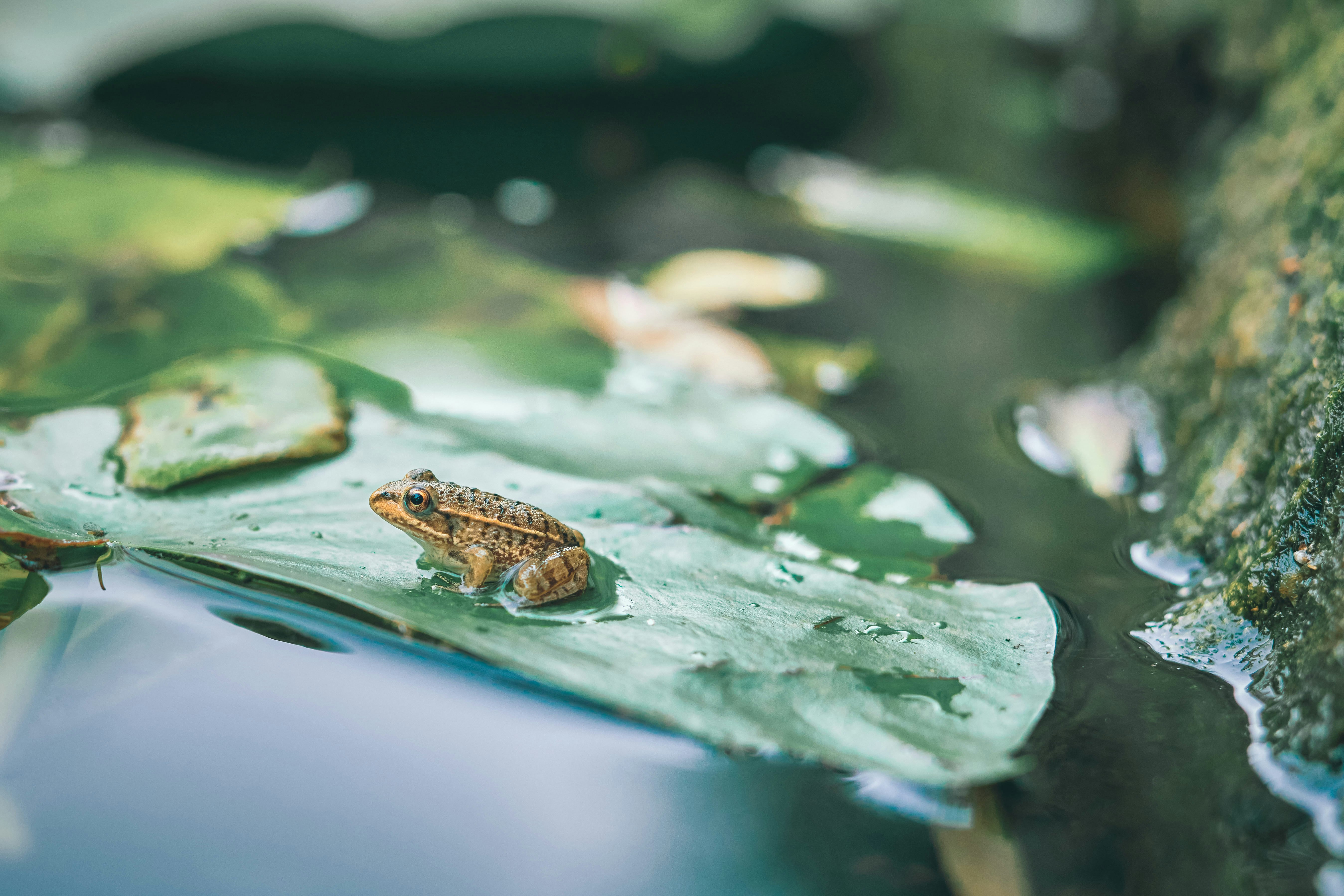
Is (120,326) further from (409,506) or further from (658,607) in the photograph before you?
(658,607)

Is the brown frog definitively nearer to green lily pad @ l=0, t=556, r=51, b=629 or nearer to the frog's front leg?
the frog's front leg

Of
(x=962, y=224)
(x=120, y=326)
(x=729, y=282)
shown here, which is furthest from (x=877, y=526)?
(x=962, y=224)

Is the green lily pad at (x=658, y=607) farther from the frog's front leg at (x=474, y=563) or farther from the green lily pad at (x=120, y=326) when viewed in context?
the green lily pad at (x=120, y=326)

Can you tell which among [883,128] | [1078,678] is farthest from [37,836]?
[883,128]

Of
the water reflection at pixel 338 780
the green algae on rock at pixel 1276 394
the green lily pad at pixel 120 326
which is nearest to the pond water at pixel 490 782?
the water reflection at pixel 338 780

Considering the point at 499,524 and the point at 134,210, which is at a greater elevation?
the point at 134,210

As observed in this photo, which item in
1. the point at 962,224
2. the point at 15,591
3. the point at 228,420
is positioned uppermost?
the point at 962,224
